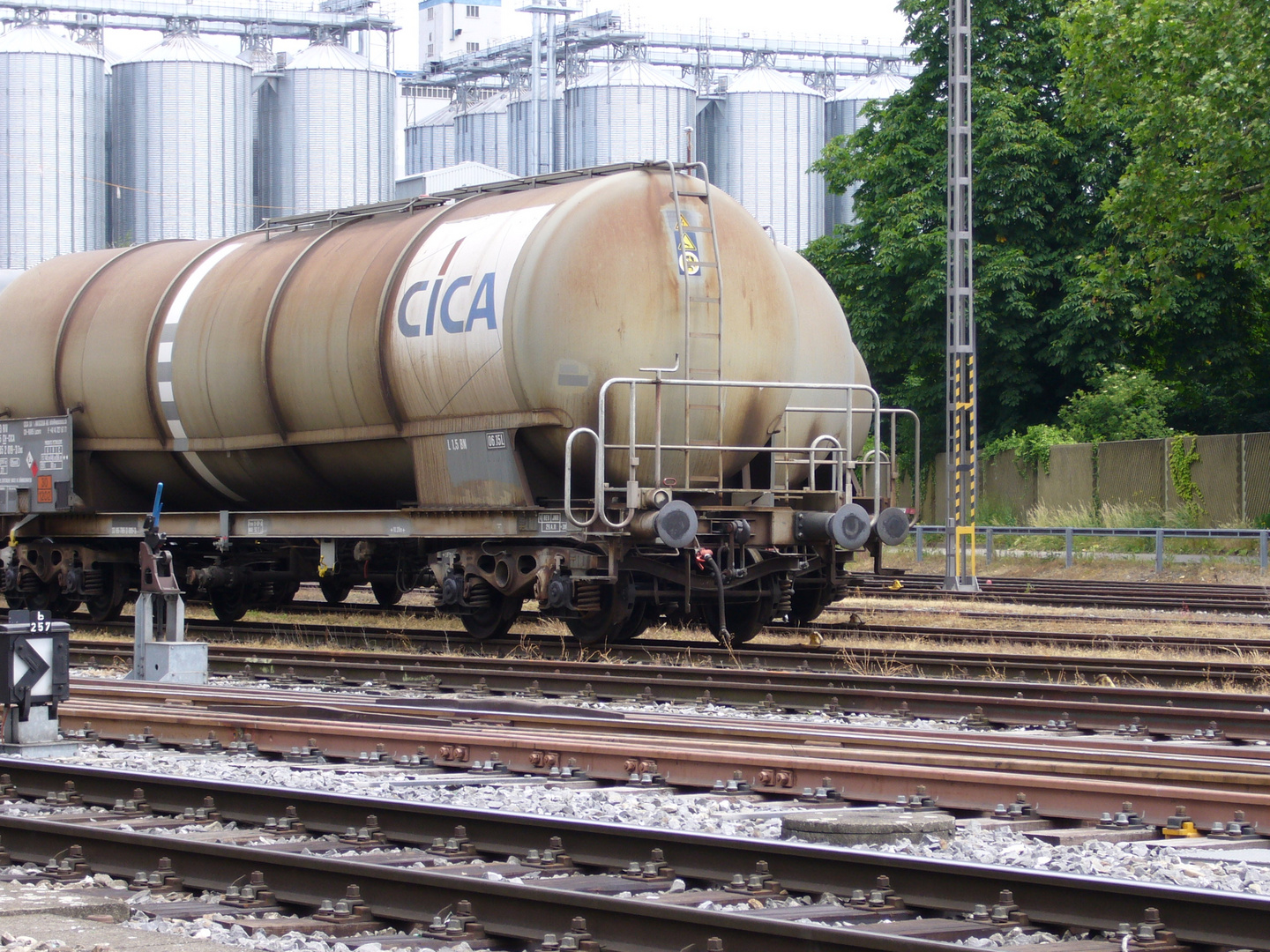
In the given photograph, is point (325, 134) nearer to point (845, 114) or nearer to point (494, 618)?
point (845, 114)

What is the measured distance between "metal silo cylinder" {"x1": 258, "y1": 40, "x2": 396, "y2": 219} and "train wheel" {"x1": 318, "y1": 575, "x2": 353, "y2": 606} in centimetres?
4480

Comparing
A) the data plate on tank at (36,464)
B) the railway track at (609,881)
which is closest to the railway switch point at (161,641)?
the data plate on tank at (36,464)

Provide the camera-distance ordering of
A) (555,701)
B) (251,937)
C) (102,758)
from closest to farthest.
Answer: (251,937), (102,758), (555,701)

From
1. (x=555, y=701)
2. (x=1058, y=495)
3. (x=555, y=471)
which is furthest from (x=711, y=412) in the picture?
(x=1058, y=495)

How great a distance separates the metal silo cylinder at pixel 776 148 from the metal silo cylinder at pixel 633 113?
257cm

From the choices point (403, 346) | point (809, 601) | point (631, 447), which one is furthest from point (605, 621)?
point (403, 346)

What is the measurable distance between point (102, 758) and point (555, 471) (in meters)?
6.08

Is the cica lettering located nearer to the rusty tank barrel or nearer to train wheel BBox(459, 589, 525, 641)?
the rusty tank barrel

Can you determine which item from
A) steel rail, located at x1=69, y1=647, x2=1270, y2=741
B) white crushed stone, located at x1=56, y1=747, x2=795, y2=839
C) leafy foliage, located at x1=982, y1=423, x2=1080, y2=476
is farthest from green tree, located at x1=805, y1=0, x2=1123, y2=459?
white crushed stone, located at x1=56, y1=747, x2=795, y2=839

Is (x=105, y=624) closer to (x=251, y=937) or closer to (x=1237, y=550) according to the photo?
(x=251, y=937)

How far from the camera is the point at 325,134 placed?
64000 mm

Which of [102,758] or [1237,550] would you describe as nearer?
[102,758]

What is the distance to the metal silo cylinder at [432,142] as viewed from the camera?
80.3 m

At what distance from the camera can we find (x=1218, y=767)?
779 centimetres
